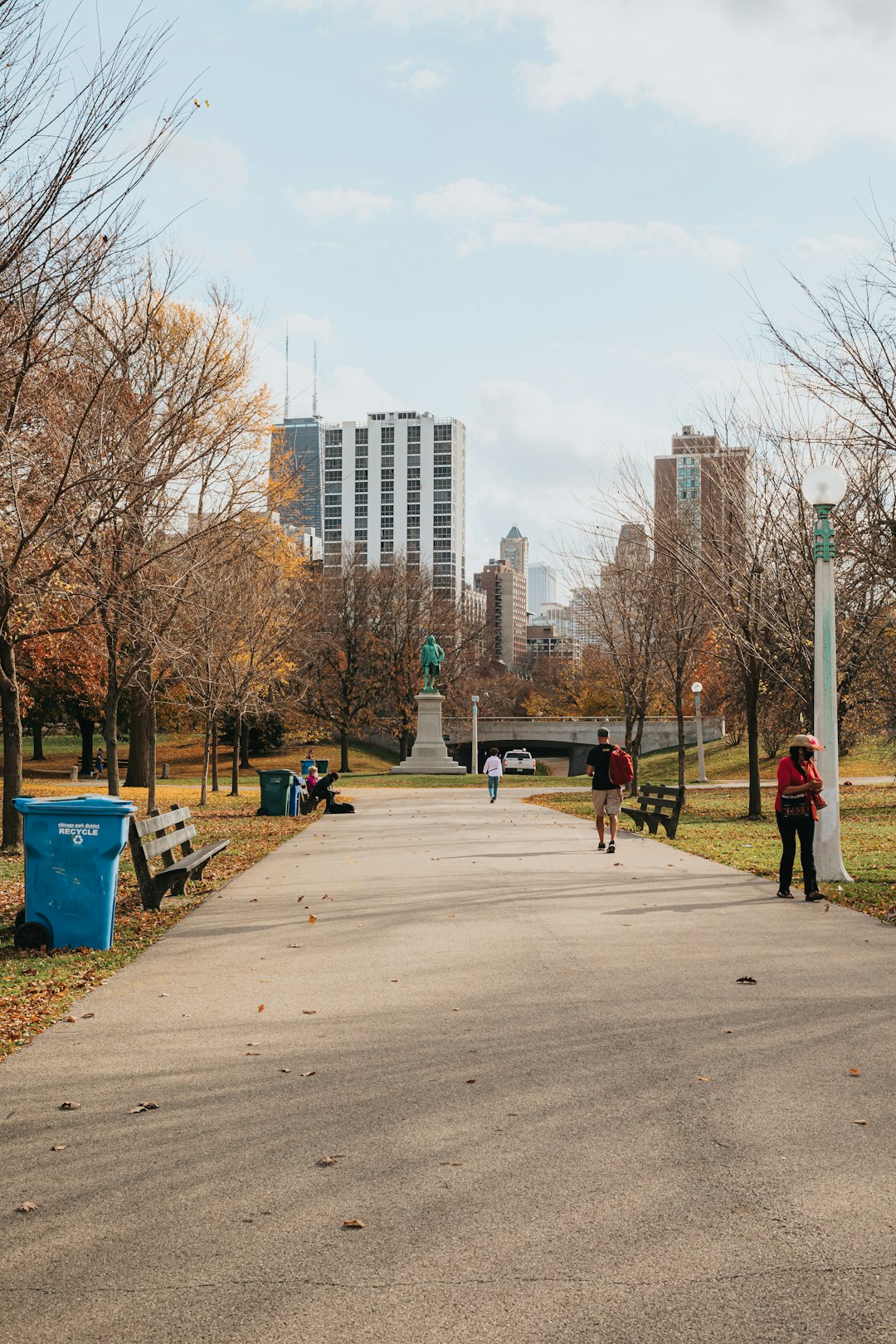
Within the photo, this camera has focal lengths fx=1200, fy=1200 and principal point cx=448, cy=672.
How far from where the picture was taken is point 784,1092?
5.36 metres

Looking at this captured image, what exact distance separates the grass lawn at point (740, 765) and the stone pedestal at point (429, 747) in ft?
29.3

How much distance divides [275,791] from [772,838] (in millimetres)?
10048

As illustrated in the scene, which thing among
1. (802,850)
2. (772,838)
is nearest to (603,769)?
(772,838)

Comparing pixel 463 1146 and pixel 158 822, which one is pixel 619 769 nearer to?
pixel 158 822

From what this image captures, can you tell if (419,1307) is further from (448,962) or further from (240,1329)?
(448,962)

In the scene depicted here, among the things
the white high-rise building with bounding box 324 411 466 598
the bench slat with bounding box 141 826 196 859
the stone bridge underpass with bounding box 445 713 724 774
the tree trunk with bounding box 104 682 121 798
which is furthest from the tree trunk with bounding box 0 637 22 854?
the white high-rise building with bounding box 324 411 466 598

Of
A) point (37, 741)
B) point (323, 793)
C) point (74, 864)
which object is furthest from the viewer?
point (37, 741)

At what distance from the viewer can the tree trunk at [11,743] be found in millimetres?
16797

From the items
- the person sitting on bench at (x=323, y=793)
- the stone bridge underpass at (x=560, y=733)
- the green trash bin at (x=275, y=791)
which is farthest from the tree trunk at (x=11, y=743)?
the stone bridge underpass at (x=560, y=733)

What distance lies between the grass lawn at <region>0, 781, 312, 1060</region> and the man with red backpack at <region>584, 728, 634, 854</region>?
15.8 feet

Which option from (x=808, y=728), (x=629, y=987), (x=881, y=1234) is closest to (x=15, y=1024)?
(x=629, y=987)

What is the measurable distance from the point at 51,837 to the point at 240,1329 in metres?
6.11

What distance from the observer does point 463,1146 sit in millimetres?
4676

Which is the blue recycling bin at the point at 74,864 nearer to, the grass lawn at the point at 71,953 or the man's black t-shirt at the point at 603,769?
the grass lawn at the point at 71,953
